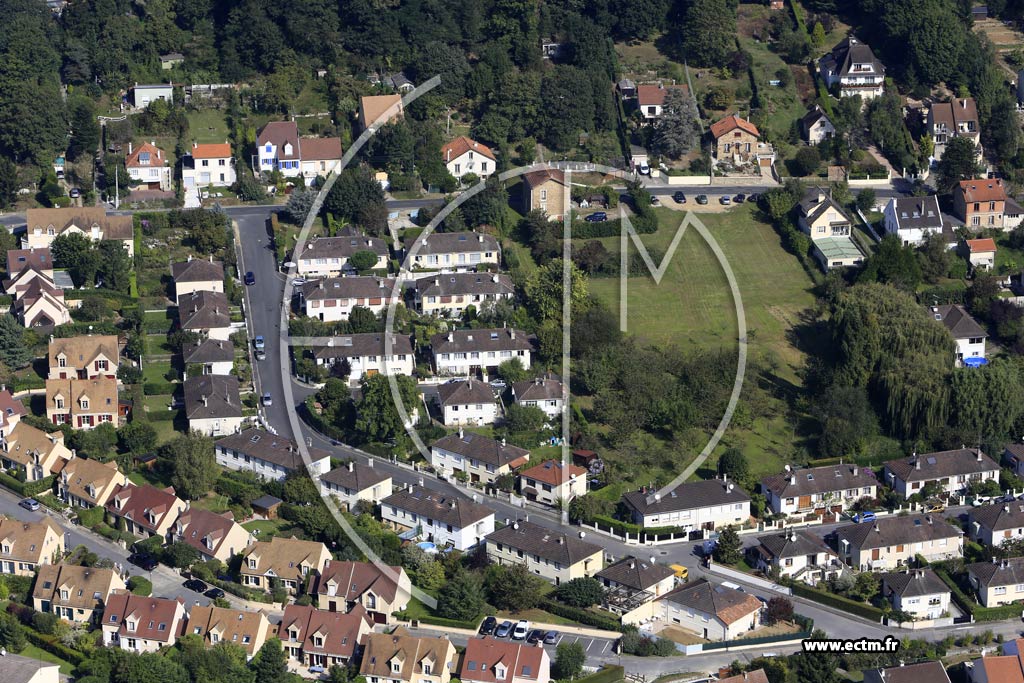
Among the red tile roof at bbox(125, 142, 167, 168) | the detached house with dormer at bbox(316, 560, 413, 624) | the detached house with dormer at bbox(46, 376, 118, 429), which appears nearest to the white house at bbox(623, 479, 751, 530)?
the detached house with dormer at bbox(316, 560, 413, 624)

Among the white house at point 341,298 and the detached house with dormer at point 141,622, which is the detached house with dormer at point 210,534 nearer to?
the detached house with dormer at point 141,622

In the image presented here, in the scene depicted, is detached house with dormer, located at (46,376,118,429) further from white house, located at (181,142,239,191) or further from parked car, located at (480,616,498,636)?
white house, located at (181,142,239,191)

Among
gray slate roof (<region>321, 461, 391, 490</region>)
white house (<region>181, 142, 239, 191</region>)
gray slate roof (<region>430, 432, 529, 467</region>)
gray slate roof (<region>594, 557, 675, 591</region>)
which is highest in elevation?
white house (<region>181, 142, 239, 191</region>)

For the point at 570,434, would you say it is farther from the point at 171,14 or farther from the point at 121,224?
the point at 171,14

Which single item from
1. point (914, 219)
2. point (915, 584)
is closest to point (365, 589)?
point (915, 584)

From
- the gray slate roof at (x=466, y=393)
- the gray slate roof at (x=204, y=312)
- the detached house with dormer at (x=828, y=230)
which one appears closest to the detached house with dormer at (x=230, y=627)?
the gray slate roof at (x=466, y=393)

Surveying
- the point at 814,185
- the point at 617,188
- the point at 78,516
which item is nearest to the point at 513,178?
the point at 617,188
